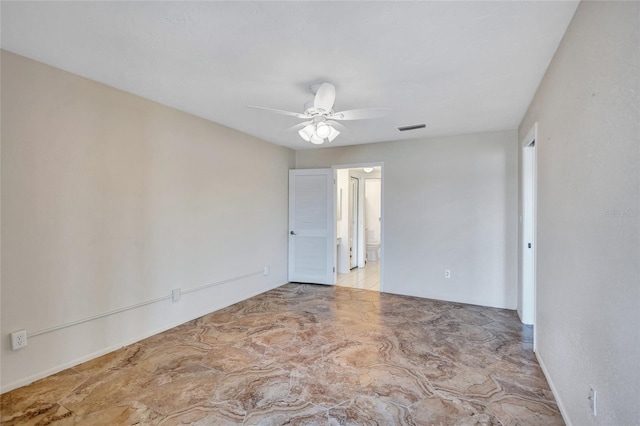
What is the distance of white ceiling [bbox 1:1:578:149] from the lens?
1714 millimetres

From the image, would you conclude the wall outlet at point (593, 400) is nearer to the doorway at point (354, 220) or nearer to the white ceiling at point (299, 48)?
the white ceiling at point (299, 48)

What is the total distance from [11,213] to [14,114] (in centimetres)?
72

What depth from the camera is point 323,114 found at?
2545 mm

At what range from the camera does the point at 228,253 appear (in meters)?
4.16

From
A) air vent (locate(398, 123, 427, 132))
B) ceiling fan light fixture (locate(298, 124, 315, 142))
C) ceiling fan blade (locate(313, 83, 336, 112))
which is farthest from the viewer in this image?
air vent (locate(398, 123, 427, 132))

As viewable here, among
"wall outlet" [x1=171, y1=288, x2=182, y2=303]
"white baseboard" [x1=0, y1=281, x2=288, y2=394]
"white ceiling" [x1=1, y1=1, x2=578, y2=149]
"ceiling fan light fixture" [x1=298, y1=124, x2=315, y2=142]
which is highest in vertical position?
"white ceiling" [x1=1, y1=1, x2=578, y2=149]

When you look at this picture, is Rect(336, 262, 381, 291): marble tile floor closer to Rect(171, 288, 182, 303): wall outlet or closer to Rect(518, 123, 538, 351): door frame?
Rect(518, 123, 538, 351): door frame

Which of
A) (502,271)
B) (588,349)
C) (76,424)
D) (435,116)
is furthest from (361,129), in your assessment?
(76,424)

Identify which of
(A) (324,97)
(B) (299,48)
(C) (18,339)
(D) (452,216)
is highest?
(B) (299,48)

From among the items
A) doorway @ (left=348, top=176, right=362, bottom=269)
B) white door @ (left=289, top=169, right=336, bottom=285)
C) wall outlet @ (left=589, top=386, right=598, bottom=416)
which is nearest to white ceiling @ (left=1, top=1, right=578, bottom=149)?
wall outlet @ (left=589, top=386, right=598, bottom=416)

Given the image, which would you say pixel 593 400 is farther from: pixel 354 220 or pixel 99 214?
pixel 354 220

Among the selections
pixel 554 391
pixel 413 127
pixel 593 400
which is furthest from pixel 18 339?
pixel 413 127

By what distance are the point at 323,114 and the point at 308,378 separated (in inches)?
84.4

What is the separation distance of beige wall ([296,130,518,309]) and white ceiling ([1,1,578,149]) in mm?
1217
